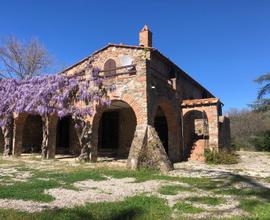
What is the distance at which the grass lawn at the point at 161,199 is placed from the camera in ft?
15.1

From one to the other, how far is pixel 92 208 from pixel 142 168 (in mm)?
5220

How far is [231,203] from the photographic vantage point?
217 inches

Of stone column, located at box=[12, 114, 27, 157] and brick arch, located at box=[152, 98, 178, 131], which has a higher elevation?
brick arch, located at box=[152, 98, 178, 131]

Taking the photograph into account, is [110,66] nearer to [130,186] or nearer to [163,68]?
[163,68]

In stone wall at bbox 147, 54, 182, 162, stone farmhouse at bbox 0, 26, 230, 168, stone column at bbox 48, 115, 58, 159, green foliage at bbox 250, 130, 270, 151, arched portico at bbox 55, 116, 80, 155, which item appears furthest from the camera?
green foliage at bbox 250, 130, 270, 151

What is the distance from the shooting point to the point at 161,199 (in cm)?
570

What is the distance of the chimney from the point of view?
16.5 metres

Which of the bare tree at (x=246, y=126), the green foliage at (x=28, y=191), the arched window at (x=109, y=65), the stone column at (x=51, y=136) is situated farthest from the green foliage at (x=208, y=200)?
the bare tree at (x=246, y=126)

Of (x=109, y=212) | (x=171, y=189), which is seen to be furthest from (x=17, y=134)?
(x=109, y=212)

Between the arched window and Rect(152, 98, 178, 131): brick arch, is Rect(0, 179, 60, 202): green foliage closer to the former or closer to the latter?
Rect(152, 98, 178, 131): brick arch

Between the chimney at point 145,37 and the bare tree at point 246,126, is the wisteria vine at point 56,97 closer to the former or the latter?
Result: the chimney at point 145,37

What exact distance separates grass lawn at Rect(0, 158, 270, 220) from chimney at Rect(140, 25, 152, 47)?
9.90 m

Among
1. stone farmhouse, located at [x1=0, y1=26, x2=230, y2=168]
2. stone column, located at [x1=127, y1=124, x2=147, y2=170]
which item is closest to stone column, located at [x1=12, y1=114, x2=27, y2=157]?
stone farmhouse, located at [x1=0, y1=26, x2=230, y2=168]

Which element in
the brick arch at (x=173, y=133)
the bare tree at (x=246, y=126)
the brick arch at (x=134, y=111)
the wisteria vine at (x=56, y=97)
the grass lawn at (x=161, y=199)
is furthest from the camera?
the bare tree at (x=246, y=126)
